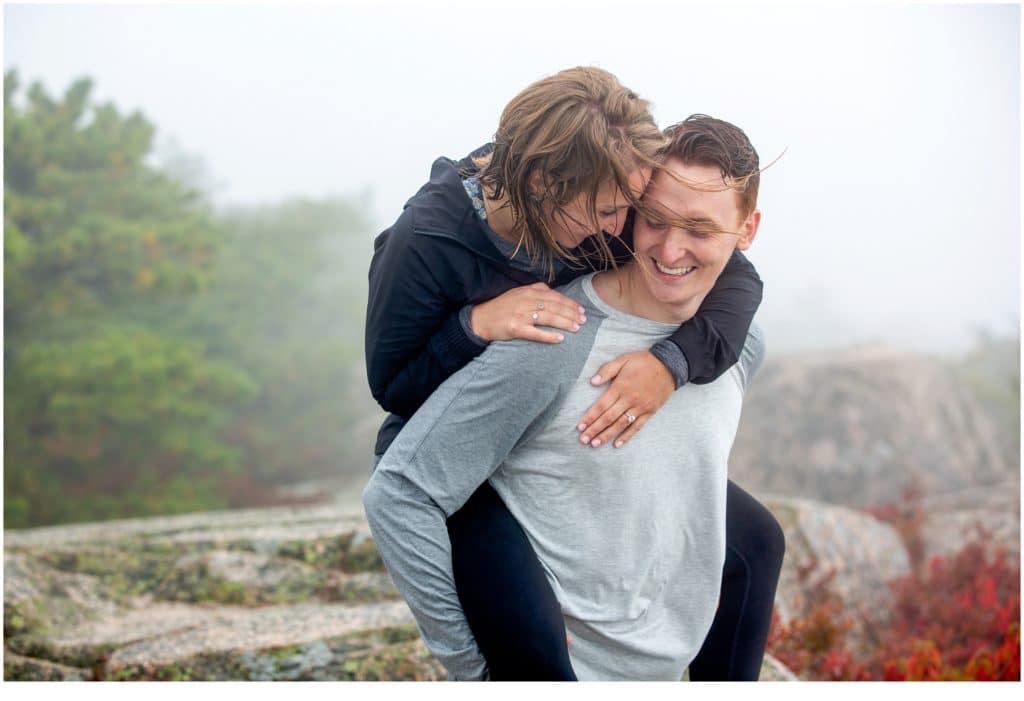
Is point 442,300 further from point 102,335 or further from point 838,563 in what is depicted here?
point 102,335

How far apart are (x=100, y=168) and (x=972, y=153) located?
44.8 feet

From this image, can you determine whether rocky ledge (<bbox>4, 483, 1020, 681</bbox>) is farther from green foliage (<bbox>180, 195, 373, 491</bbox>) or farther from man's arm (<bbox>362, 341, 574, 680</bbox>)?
green foliage (<bbox>180, 195, 373, 491</bbox>)

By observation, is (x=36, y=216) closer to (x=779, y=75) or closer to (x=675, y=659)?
(x=779, y=75)

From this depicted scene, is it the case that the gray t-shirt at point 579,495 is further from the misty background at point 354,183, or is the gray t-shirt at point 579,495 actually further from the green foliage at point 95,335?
the green foliage at point 95,335

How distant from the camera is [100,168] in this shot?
25.1ft

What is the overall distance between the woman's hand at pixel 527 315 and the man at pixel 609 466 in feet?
0.08

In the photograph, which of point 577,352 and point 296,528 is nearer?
point 577,352

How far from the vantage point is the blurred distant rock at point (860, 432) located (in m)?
5.72

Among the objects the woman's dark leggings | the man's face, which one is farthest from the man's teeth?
the woman's dark leggings

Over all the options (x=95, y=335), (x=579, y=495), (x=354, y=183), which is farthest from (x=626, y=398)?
(x=354, y=183)

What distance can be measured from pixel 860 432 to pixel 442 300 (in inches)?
177

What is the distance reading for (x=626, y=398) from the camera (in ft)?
5.94

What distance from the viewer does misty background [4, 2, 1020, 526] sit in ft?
18.9

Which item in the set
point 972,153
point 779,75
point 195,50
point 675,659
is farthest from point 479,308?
point 195,50
